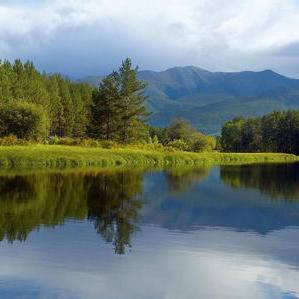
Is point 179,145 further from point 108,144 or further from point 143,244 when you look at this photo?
point 143,244

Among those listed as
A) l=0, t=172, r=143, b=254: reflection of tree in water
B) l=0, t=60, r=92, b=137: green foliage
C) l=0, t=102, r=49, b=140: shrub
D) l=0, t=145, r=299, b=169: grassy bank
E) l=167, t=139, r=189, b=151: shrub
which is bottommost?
l=0, t=172, r=143, b=254: reflection of tree in water

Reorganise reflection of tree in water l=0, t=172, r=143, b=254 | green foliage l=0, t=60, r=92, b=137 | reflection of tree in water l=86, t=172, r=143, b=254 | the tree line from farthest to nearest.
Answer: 1. the tree line
2. green foliage l=0, t=60, r=92, b=137
3. reflection of tree in water l=0, t=172, r=143, b=254
4. reflection of tree in water l=86, t=172, r=143, b=254

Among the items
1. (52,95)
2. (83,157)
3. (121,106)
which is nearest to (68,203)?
(83,157)

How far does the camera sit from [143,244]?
79.7ft

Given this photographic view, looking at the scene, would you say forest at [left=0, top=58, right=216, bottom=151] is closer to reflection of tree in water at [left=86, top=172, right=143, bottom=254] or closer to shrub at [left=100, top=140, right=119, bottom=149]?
shrub at [left=100, top=140, right=119, bottom=149]

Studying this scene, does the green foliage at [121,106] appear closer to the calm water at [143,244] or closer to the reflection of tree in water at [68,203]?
the reflection of tree in water at [68,203]

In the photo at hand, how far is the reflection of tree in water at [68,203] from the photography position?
27250mm

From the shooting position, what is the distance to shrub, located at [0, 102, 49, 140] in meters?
91.4

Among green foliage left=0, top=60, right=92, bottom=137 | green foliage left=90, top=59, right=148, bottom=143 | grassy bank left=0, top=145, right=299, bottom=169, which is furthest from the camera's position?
green foliage left=0, top=60, right=92, bottom=137

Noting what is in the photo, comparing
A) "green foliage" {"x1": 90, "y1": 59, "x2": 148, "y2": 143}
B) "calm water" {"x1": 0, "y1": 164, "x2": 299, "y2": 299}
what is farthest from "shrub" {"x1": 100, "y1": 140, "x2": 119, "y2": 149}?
"calm water" {"x1": 0, "y1": 164, "x2": 299, "y2": 299}

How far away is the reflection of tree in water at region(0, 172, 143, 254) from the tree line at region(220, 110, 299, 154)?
14292 cm

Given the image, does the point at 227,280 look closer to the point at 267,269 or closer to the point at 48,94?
the point at 267,269

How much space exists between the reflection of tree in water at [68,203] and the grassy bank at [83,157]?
17473 millimetres

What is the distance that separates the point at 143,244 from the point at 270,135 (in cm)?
17440
